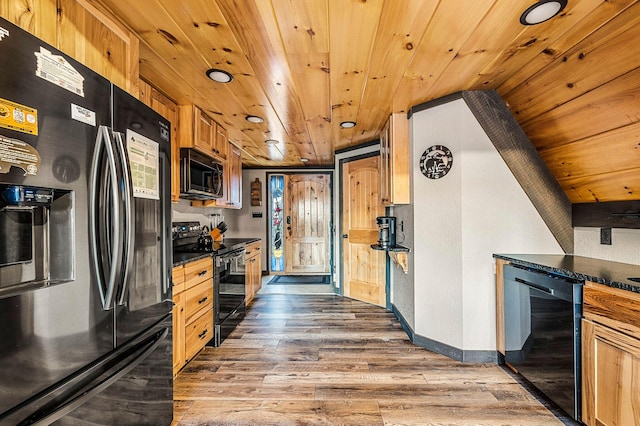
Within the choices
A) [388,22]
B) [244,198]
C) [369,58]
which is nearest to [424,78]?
[369,58]

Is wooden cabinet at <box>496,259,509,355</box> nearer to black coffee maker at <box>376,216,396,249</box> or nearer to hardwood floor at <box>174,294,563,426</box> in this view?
hardwood floor at <box>174,294,563,426</box>

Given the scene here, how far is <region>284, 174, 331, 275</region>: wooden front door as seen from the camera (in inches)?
241

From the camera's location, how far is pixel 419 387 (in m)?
2.09

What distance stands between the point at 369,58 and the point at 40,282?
6.40 ft

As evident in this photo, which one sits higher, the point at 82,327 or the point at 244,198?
the point at 244,198

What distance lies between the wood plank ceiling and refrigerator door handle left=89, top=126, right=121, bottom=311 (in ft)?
2.56

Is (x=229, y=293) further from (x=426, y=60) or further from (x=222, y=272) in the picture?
(x=426, y=60)

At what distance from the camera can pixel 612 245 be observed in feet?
6.66

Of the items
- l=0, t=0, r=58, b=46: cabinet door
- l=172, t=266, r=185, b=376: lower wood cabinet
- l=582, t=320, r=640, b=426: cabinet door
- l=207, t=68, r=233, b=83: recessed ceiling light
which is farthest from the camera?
l=172, t=266, r=185, b=376: lower wood cabinet

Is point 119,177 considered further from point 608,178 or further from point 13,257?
point 608,178

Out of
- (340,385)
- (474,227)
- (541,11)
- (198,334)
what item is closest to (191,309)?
(198,334)

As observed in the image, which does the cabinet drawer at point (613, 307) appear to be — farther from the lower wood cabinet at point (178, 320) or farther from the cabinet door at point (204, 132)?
the cabinet door at point (204, 132)

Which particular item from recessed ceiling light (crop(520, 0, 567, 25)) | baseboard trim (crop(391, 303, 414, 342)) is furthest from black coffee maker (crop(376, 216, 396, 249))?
recessed ceiling light (crop(520, 0, 567, 25))

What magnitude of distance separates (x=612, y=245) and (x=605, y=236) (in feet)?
0.24
